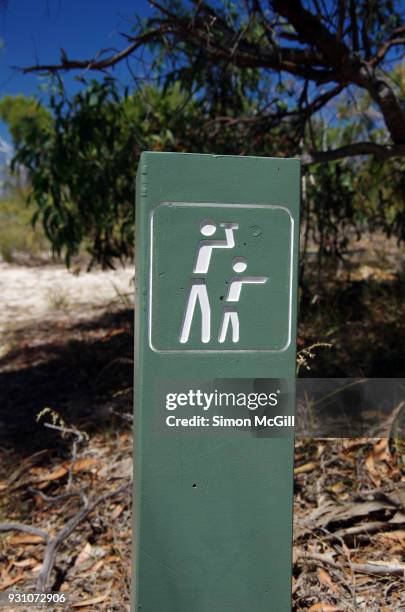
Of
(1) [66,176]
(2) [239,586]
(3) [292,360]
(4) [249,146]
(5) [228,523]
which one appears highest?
(4) [249,146]

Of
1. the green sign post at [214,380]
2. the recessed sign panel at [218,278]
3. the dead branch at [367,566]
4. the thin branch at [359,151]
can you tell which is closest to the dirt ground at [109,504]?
the dead branch at [367,566]

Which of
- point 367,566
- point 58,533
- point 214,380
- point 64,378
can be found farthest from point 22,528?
point 64,378

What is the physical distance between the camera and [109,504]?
3.13m

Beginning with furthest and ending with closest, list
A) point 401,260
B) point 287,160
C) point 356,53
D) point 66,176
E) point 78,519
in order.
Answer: point 401,260 < point 66,176 < point 356,53 < point 78,519 < point 287,160

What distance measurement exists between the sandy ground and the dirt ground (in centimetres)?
216

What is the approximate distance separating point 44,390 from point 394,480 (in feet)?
9.13

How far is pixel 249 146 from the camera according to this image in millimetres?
4977

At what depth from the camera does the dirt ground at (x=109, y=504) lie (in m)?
2.42

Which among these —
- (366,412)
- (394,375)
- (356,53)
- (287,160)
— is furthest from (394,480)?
(356,53)

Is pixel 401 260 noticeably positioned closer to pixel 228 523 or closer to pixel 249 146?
pixel 249 146

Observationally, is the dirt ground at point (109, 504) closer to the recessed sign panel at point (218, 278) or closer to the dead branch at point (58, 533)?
the dead branch at point (58, 533)

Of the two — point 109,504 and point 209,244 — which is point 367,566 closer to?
point 109,504

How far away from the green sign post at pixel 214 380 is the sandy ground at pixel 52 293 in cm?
A: 486

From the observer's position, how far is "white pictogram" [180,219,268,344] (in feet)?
5.23
